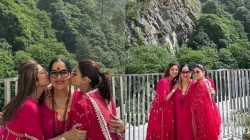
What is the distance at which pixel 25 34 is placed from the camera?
12.2 ft

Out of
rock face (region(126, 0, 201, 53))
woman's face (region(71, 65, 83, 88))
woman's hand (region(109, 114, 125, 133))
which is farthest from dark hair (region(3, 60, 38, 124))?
rock face (region(126, 0, 201, 53))

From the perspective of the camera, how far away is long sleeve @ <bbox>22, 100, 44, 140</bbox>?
4.49 feet

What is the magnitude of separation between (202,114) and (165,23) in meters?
19.0

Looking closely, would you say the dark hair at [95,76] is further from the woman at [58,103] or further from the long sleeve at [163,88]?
the long sleeve at [163,88]

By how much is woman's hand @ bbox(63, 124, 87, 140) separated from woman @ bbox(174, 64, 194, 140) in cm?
217

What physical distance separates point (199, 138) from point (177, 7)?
20.9 metres

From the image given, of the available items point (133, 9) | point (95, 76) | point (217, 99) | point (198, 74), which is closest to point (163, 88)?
point (198, 74)

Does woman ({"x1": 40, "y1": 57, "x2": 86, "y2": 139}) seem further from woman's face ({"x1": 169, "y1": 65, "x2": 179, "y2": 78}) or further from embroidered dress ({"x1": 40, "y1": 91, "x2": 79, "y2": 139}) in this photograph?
woman's face ({"x1": 169, "y1": 65, "x2": 179, "y2": 78})

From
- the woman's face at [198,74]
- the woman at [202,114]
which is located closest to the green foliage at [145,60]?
the woman's face at [198,74]

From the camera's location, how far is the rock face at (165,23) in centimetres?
1779

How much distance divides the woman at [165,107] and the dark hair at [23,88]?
214 cm

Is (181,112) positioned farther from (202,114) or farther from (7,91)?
(7,91)

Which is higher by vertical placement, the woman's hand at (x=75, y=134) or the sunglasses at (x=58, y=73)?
the sunglasses at (x=58, y=73)

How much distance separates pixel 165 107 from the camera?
3.54 meters
